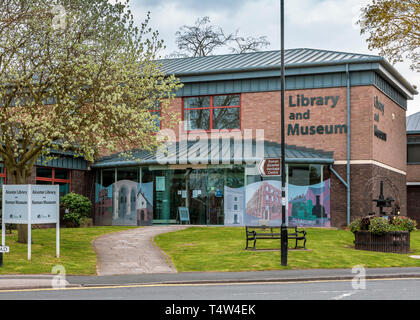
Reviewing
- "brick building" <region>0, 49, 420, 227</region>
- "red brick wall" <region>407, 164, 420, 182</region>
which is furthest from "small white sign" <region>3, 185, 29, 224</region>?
"red brick wall" <region>407, 164, 420, 182</region>

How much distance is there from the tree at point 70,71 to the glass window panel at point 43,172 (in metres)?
10.3

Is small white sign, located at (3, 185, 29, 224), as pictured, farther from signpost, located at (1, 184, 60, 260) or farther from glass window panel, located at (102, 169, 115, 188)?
glass window panel, located at (102, 169, 115, 188)

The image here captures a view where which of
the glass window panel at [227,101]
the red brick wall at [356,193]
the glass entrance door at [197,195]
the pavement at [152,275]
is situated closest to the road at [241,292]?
the pavement at [152,275]

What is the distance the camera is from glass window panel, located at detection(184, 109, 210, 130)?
3297cm

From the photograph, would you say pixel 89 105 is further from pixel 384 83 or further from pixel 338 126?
pixel 384 83

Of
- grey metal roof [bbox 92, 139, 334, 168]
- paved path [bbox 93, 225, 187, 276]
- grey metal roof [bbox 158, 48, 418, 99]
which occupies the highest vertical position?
grey metal roof [bbox 158, 48, 418, 99]

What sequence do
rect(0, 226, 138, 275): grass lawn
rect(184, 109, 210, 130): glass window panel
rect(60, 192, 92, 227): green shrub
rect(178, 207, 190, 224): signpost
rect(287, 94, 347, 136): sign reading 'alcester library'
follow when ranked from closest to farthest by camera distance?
rect(0, 226, 138, 275): grass lawn
rect(60, 192, 92, 227): green shrub
rect(178, 207, 190, 224): signpost
rect(287, 94, 347, 136): sign reading 'alcester library'
rect(184, 109, 210, 130): glass window panel

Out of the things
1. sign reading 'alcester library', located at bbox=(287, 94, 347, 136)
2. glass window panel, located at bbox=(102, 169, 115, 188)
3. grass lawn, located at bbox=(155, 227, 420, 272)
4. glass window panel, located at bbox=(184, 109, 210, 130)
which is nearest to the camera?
grass lawn, located at bbox=(155, 227, 420, 272)

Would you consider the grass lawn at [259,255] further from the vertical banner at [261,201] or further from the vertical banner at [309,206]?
the vertical banner at [261,201]

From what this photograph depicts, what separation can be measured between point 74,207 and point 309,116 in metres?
13.4

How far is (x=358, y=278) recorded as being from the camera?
562 inches

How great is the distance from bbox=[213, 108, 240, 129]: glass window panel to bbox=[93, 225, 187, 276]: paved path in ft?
30.6

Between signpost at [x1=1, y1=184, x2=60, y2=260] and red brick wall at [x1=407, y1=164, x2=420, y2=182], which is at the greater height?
red brick wall at [x1=407, y1=164, x2=420, y2=182]

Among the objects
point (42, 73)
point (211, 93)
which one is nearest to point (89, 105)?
point (42, 73)
